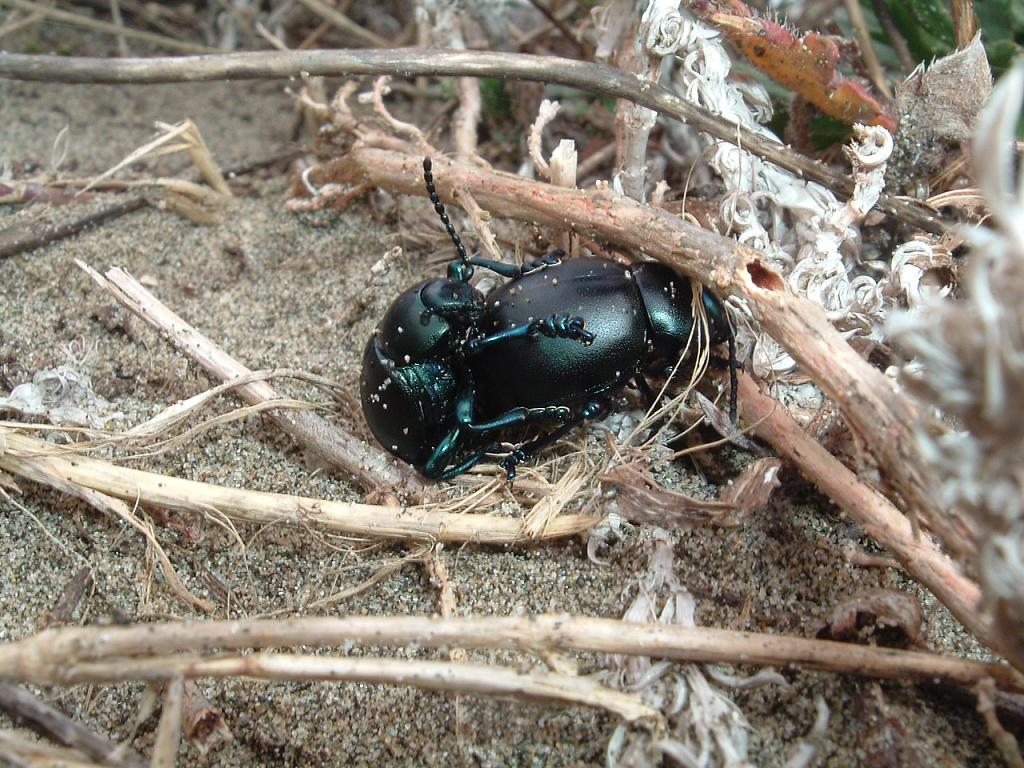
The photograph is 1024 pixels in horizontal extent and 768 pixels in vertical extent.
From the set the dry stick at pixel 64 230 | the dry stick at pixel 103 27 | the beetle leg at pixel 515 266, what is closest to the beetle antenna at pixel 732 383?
the beetle leg at pixel 515 266

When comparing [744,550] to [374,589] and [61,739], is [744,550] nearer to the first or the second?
[374,589]

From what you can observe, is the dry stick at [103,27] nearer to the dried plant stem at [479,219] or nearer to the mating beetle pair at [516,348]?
the dried plant stem at [479,219]

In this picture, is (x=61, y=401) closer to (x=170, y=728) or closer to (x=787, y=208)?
(x=170, y=728)

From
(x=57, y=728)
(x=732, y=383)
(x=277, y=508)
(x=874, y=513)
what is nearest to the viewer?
(x=57, y=728)

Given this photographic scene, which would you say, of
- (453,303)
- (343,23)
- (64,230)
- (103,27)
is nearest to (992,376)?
(453,303)

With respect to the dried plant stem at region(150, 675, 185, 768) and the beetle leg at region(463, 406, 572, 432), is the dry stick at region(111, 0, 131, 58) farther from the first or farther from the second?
the dried plant stem at region(150, 675, 185, 768)

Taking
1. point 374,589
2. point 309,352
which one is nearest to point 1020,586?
point 374,589

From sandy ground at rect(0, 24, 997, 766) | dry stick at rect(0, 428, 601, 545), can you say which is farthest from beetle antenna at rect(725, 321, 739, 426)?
dry stick at rect(0, 428, 601, 545)
